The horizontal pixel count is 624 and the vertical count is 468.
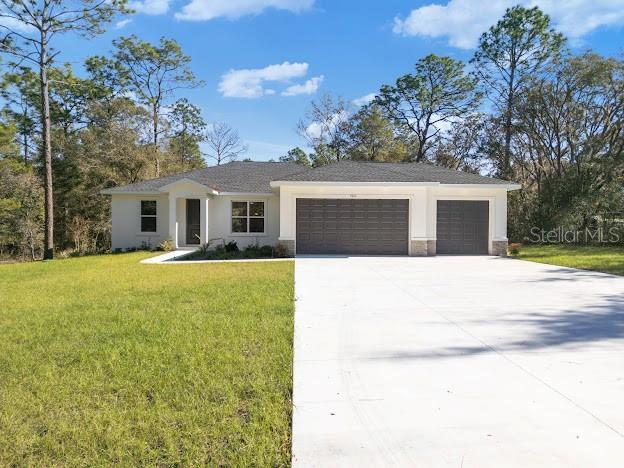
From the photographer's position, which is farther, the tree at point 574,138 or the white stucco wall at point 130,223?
Result: the tree at point 574,138

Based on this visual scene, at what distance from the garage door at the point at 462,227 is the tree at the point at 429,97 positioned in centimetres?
1609

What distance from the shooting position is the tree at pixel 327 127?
107 feet

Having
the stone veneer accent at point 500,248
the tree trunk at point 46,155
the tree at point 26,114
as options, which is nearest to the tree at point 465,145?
the stone veneer accent at point 500,248

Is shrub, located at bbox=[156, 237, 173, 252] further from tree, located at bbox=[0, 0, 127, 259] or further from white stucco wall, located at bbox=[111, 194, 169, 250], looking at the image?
tree, located at bbox=[0, 0, 127, 259]

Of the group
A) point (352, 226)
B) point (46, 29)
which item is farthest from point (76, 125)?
point (352, 226)

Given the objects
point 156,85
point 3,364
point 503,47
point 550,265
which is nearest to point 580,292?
point 550,265

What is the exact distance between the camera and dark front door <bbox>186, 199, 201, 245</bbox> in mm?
18797

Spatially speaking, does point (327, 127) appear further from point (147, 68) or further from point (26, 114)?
point (26, 114)

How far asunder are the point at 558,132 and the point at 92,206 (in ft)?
96.8

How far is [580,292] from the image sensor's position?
7906mm

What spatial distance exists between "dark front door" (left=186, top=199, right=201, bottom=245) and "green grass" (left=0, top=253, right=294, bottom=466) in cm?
1135

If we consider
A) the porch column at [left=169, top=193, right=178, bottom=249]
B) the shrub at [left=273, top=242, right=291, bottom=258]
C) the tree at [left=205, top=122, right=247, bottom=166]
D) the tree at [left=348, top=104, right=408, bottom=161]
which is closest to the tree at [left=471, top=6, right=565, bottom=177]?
the tree at [left=348, top=104, right=408, bottom=161]

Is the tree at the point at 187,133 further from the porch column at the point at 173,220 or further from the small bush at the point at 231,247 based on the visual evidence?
the small bush at the point at 231,247

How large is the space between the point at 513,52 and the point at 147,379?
1198 inches
